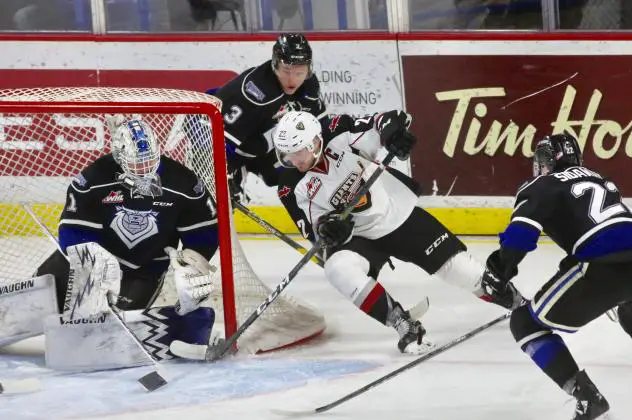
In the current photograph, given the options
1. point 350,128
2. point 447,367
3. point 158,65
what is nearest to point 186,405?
point 447,367

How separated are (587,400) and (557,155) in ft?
2.32

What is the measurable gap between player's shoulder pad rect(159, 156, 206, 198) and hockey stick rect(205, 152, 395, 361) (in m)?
0.44

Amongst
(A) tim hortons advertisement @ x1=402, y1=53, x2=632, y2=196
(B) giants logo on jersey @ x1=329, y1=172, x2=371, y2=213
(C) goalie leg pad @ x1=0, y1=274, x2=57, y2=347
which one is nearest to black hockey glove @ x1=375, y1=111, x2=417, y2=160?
(B) giants logo on jersey @ x1=329, y1=172, x2=371, y2=213

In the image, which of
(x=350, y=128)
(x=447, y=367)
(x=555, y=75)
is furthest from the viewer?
(x=555, y=75)

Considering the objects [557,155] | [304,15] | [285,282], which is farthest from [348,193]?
[304,15]

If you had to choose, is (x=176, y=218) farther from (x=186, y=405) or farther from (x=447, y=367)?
(x=447, y=367)

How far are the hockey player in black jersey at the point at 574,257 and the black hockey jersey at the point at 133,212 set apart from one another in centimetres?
128

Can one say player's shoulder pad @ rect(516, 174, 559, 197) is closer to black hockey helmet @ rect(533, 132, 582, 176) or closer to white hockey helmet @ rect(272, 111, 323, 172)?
black hockey helmet @ rect(533, 132, 582, 176)

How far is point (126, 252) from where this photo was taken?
174 inches

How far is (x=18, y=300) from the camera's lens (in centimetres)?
434

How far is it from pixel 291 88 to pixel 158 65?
1422 mm

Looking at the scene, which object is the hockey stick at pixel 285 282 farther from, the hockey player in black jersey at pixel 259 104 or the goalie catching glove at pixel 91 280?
→ the hockey player in black jersey at pixel 259 104

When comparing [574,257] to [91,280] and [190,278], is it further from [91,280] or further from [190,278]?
[91,280]

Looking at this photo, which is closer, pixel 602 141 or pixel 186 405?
pixel 186 405
